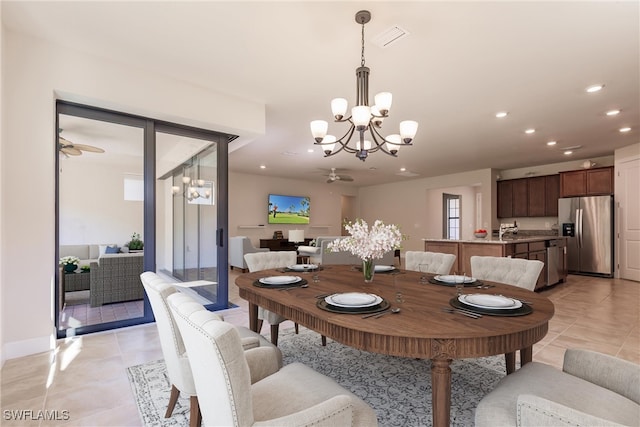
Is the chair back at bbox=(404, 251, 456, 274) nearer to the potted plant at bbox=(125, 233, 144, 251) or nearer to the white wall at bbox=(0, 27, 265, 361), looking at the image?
the potted plant at bbox=(125, 233, 144, 251)

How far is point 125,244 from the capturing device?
3.62m

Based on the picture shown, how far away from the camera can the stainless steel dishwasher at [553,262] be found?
5.38 meters

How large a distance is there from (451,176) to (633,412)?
8522 mm

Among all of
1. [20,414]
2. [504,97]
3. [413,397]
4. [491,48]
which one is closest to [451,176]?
[504,97]

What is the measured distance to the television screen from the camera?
928 cm

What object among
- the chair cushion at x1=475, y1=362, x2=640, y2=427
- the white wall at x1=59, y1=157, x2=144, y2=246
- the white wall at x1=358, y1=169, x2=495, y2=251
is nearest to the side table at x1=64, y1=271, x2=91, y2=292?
the white wall at x1=59, y1=157, x2=144, y2=246

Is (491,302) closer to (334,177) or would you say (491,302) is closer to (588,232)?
(334,177)

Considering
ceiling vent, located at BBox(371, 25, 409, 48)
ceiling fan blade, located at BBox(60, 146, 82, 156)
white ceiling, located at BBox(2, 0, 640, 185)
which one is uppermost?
white ceiling, located at BBox(2, 0, 640, 185)

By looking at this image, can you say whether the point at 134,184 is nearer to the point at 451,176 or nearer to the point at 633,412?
the point at 633,412

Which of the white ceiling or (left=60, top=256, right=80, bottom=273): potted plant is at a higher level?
the white ceiling

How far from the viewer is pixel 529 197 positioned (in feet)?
25.4

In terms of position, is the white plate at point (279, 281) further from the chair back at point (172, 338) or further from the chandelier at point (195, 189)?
the chandelier at point (195, 189)

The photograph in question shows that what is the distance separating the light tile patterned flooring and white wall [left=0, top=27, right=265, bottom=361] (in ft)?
1.07

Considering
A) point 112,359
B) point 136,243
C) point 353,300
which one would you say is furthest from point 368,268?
point 136,243
